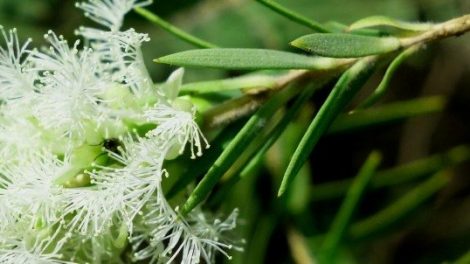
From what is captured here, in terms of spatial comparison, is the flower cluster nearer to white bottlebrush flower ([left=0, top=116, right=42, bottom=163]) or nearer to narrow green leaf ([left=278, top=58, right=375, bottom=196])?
white bottlebrush flower ([left=0, top=116, right=42, bottom=163])

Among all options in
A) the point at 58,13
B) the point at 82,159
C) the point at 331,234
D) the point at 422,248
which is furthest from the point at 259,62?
the point at 58,13

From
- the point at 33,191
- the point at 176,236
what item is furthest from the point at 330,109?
the point at 33,191

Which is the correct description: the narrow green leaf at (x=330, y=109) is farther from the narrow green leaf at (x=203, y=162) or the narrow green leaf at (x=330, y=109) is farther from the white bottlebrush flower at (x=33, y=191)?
the white bottlebrush flower at (x=33, y=191)

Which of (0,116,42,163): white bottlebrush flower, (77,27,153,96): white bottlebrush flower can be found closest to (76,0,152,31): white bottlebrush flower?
(77,27,153,96): white bottlebrush flower

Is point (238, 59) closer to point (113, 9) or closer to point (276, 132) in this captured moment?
point (276, 132)

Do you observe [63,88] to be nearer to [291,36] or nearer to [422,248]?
[291,36]

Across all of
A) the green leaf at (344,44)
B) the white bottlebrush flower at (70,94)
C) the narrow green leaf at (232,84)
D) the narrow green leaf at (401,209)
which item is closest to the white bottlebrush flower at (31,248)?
the white bottlebrush flower at (70,94)
